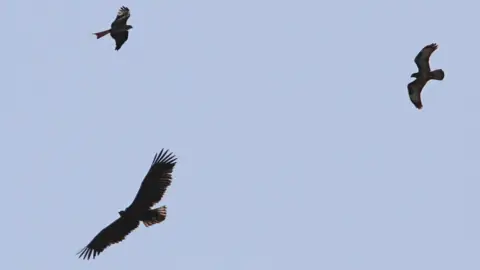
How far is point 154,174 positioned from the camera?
104 feet

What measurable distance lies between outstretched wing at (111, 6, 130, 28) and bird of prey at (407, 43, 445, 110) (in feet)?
29.2

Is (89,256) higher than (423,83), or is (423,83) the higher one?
(423,83)

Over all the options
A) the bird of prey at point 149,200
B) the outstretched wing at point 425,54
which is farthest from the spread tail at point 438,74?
the bird of prey at point 149,200

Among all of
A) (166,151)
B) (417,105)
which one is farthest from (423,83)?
(166,151)

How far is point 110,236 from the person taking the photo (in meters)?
32.6

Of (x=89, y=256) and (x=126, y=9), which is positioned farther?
(x=126, y=9)

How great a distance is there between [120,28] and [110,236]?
8.13 meters

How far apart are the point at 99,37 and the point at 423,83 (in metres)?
9.46

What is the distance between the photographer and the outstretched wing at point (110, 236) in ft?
106

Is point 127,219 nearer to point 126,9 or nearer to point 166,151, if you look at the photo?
point 166,151

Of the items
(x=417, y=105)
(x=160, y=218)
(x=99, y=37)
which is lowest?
(x=160, y=218)

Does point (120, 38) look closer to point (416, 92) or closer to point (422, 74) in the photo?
point (416, 92)

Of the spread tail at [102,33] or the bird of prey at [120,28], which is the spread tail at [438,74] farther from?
the spread tail at [102,33]

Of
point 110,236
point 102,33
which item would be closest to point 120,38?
point 102,33
